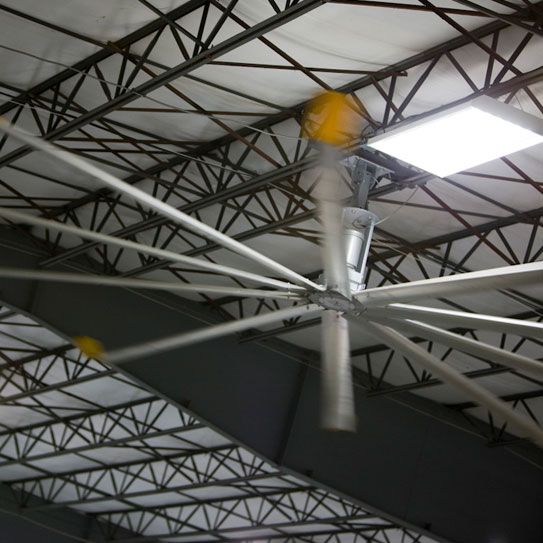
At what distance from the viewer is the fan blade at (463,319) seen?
8.59m

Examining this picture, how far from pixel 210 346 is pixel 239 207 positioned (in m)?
5.96

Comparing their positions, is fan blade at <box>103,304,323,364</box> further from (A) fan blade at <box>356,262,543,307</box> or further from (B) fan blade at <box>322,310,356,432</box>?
(A) fan blade at <box>356,262,543,307</box>

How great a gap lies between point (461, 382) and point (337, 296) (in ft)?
4.63

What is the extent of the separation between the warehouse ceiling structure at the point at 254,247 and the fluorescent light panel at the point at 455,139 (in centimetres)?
48

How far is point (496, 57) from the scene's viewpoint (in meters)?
13.2

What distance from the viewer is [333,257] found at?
8906 millimetres

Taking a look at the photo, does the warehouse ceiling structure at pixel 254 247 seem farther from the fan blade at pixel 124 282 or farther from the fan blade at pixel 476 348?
the fan blade at pixel 476 348

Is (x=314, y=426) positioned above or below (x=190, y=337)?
above

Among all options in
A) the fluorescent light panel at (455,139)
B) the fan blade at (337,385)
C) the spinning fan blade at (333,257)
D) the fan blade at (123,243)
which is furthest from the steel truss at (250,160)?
the fan blade at (337,385)

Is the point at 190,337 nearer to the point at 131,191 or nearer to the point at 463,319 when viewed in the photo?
the point at 131,191

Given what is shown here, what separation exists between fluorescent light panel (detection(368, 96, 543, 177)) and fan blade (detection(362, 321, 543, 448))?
2.28 m

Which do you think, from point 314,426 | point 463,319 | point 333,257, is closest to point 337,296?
point 333,257

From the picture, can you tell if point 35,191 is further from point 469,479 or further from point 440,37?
point 469,479

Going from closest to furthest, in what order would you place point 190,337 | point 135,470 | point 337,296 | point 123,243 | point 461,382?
Result: 1. point 461,382
2. point 123,243
3. point 190,337
4. point 337,296
5. point 135,470
